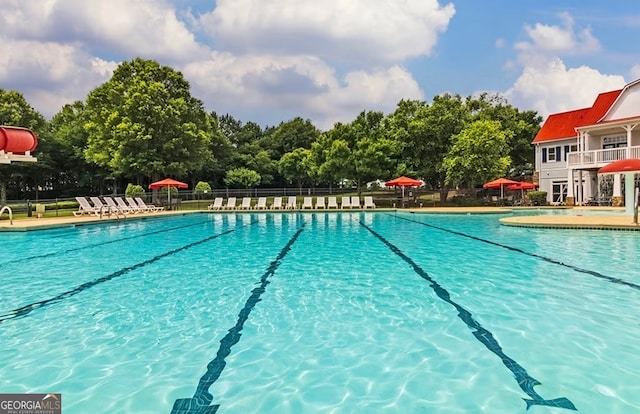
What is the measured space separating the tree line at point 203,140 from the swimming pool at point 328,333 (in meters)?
20.5

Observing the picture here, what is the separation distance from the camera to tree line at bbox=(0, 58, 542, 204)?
95.5ft

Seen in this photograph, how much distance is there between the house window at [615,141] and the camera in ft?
86.7

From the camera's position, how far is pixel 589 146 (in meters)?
27.5

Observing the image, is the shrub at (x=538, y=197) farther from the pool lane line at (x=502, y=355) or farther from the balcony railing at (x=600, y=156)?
the pool lane line at (x=502, y=355)

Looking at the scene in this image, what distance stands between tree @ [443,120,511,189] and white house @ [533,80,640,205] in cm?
427

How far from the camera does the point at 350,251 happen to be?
33.7ft

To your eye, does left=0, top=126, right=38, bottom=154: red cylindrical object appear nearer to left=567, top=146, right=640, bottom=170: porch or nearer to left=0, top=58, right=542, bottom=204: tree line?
left=0, top=58, right=542, bottom=204: tree line

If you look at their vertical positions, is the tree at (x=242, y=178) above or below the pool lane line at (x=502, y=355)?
above

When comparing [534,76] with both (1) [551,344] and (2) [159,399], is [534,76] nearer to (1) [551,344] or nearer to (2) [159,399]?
(1) [551,344]

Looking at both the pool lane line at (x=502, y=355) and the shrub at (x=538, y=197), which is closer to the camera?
the pool lane line at (x=502, y=355)

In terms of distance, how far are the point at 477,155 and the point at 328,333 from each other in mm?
24423

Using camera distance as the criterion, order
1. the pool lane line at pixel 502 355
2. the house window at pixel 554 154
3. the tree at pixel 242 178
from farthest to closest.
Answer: the tree at pixel 242 178 < the house window at pixel 554 154 < the pool lane line at pixel 502 355

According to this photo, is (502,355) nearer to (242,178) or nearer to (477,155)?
(477,155)

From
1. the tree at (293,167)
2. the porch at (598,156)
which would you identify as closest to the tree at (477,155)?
the porch at (598,156)
